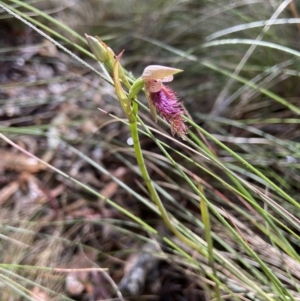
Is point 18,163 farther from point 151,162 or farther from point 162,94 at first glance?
point 162,94

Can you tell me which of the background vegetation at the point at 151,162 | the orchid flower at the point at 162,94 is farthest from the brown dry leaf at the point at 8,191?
the orchid flower at the point at 162,94

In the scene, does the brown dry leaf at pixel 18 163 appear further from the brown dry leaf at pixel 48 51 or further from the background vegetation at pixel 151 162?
the brown dry leaf at pixel 48 51

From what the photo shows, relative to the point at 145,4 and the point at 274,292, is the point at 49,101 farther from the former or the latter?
the point at 274,292

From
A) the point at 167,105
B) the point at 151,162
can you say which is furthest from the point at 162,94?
the point at 151,162

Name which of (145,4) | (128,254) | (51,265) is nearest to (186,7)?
(145,4)

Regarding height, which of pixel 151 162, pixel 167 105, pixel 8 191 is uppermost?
pixel 167 105

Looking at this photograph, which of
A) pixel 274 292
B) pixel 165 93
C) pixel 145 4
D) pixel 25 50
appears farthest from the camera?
pixel 145 4
